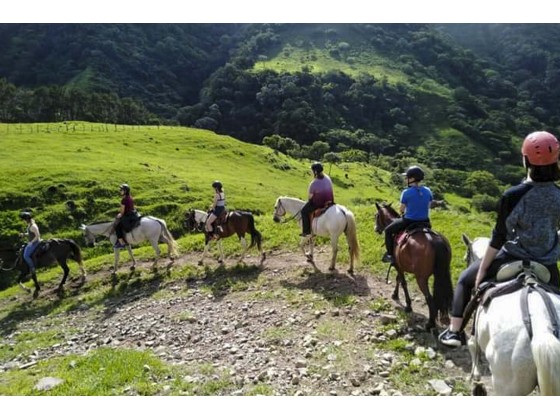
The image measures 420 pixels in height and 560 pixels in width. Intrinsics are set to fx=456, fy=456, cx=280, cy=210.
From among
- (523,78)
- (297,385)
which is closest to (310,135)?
(523,78)

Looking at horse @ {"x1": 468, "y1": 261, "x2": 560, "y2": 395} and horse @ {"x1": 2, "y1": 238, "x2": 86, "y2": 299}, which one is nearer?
horse @ {"x1": 468, "y1": 261, "x2": 560, "y2": 395}

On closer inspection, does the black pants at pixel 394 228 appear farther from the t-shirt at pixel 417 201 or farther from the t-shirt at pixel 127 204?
the t-shirt at pixel 127 204

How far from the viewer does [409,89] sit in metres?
154

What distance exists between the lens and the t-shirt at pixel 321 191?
52.4 feet

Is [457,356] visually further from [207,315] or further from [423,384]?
[207,315]

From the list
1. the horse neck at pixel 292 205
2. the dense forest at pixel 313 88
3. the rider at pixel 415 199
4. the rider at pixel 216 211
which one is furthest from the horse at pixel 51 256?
the dense forest at pixel 313 88

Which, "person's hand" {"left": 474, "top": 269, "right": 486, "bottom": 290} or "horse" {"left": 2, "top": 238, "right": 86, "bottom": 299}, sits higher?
"person's hand" {"left": 474, "top": 269, "right": 486, "bottom": 290}

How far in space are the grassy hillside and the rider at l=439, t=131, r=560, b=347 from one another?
8.80m

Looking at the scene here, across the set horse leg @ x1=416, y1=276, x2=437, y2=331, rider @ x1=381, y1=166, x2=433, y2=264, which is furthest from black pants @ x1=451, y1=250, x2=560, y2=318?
rider @ x1=381, y1=166, x2=433, y2=264

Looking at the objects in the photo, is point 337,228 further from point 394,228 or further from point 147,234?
point 147,234

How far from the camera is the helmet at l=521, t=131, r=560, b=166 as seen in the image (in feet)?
18.8

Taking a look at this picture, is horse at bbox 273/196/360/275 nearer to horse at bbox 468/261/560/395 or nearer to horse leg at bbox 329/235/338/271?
horse leg at bbox 329/235/338/271

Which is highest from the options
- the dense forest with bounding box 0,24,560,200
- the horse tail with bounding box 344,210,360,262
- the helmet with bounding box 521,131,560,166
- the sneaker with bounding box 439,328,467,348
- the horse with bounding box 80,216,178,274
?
the dense forest with bounding box 0,24,560,200

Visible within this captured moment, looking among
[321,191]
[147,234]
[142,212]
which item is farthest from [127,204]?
[142,212]
